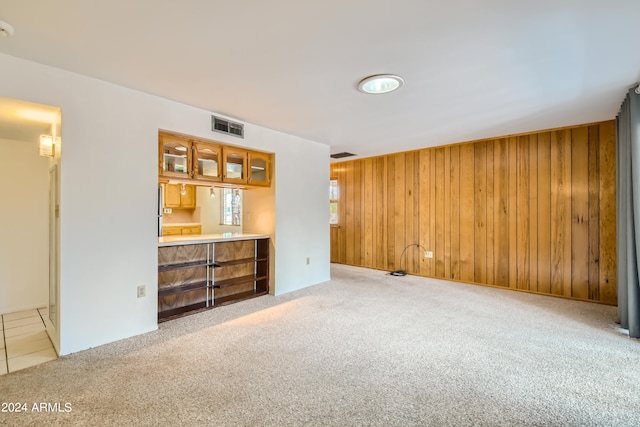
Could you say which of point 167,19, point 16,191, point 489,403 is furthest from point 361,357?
point 16,191

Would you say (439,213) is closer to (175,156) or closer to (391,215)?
(391,215)

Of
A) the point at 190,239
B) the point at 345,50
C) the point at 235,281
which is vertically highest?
the point at 345,50

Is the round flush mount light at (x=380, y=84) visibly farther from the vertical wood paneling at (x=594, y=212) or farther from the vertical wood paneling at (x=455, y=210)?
the vertical wood paneling at (x=594, y=212)

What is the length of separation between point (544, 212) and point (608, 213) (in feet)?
2.18

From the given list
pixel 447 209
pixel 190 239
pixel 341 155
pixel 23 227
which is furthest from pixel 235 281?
pixel 447 209

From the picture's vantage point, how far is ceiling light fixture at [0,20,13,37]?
70.3 inches

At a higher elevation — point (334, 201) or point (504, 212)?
point (334, 201)

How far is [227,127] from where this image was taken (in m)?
3.56

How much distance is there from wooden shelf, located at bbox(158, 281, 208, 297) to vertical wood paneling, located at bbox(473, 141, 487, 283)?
4203mm

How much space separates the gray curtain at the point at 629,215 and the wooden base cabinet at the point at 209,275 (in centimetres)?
398

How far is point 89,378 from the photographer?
2.06m

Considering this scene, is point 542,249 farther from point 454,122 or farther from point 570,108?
point 454,122

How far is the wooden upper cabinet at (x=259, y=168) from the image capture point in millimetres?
4035

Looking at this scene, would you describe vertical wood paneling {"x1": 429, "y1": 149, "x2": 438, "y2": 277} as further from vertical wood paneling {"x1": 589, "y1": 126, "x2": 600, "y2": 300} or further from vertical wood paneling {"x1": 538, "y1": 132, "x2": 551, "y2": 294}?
vertical wood paneling {"x1": 589, "y1": 126, "x2": 600, "y2": 300}
